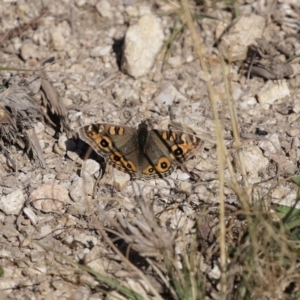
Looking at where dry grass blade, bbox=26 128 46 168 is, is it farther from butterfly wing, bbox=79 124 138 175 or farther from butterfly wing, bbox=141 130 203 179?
butterfly wing, bbox=141 130 203 179

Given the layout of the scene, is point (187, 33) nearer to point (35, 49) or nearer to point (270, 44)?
point (270, 44)

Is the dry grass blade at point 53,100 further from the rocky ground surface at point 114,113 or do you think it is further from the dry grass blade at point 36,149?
Answer: the dry grass blade at point 36,149

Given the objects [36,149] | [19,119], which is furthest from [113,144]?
[19,119]

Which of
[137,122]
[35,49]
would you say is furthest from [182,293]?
[35,49]

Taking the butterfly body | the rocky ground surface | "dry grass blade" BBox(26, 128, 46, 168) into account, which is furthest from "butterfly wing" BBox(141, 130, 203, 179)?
"dry grass blade" BBox(26, 128, 46, 168)

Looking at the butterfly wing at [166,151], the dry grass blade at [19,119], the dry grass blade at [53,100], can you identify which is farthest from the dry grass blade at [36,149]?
the butterfly wing at [166,151]
